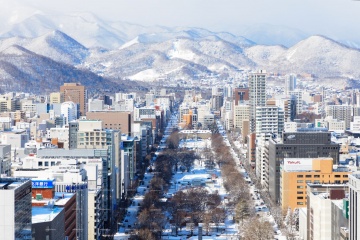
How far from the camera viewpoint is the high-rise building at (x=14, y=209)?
4.65 m

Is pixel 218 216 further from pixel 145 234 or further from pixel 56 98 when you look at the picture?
pixel 56 98

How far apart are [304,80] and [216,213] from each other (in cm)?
2827

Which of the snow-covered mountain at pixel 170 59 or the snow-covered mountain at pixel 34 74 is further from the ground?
the snow-covered mountain at pixel 170 59

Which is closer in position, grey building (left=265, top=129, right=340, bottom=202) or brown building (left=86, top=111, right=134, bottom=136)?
grey building (left=265, top=129, right=340, bottom=202)

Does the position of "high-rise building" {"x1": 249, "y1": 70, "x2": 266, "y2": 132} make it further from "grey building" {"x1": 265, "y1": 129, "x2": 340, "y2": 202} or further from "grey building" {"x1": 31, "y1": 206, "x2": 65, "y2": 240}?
"grey building" {"x1": 31, "y1": 206, "x2": 65, "y2": 240}

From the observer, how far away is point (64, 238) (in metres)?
6.10

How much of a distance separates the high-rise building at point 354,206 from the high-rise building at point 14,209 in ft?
5.56

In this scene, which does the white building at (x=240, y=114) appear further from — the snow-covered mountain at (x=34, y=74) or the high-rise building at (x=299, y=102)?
the snow-covered mountain at (x=34, y=74)

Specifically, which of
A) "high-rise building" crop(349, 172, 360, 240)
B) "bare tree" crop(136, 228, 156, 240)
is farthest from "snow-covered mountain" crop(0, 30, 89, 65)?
"high-rise building" crop(349, 172, 360, 240)

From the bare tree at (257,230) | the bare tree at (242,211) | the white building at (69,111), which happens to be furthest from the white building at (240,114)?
the bare tree at (257,230)

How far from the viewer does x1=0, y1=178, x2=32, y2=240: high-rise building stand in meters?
4.65

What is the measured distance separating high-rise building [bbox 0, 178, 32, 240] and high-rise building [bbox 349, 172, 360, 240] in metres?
1.70

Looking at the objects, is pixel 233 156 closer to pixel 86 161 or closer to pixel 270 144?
pixel 270 144

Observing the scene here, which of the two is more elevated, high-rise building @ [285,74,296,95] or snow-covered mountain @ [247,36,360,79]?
snow-covered mountain @ [247,36,360,79]
